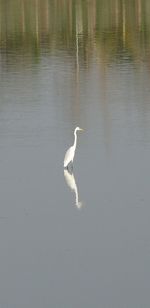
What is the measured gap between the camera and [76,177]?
1232 centimetres

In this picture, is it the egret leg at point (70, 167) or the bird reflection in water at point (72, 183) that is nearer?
the bird reflection in water at point (72, 183)

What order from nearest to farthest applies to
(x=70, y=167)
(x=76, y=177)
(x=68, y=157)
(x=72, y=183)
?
(x=72, y=183), (x=76, y=177), (x=68, y=157), (x=70, y=167)

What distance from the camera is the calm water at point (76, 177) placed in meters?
8.99

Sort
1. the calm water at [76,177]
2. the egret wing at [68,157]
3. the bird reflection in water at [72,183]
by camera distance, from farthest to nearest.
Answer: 1. the egret wing at [68,157]
2. the bird reflection in water at [72,183]
3. the calm water at [76,177]

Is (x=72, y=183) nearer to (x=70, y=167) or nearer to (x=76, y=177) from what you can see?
(x=76, y=177)

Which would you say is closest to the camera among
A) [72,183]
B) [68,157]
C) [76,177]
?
[72,183]

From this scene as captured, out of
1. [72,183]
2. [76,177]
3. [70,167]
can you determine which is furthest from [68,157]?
[72,183]

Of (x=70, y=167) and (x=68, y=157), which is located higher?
(x=68, y=157)

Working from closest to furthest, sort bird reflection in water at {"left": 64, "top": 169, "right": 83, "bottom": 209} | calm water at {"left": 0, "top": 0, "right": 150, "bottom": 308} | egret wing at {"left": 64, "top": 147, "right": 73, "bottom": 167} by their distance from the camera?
1. calm water at {"left": 0, "top": 0, "right": 150, "bottom": 308}
2. bird reflection in water at {"left": 64, "top": 169, "right": 83, "bottom": 209}
3. egret wing at {"left": 64, "top": 147, "right": 73, "bottom": 167}

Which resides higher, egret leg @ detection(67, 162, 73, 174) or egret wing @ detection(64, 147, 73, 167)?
egret wing @ detection(64, 147, 73, 167)

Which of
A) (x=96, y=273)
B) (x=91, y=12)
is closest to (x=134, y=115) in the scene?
(x=96, y=273)

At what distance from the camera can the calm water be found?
8.99 m

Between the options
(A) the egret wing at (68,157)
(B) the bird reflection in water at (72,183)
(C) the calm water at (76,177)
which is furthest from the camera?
(A) the egret wing at (68,157)

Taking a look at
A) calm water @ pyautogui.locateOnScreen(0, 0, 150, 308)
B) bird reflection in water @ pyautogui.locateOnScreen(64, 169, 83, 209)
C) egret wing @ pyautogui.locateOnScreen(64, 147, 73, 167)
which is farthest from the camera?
egret wing @ pyautogui.locateOnScreen(64, 147, 73, 167)
